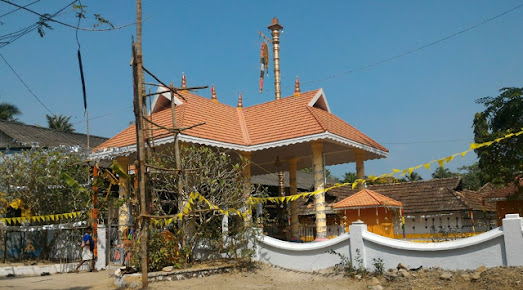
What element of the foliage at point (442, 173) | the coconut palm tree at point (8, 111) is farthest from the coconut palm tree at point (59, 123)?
the foliage at point (442, 173)

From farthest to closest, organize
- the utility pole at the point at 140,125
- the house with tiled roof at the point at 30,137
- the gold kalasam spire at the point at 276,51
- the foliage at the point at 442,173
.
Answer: the foliage at the point at 442,173 < the gold kalasam spire at the point at 276,51 < the house with tiled roof at the point at 30,137 < the utility pole at the point at 140,125

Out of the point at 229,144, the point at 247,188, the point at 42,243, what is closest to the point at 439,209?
the point at 247,188

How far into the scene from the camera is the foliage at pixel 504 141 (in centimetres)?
1410

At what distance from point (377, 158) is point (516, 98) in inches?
217

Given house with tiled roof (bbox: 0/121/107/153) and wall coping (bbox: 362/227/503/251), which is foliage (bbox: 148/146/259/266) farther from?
house with tiled roof (bbox: 0/121/107/153)

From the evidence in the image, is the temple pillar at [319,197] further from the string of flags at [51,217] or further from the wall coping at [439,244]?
the string of flags at [51,217]

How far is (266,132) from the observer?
15.9 metres

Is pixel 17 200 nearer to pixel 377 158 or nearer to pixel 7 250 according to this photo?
pixel 7 250

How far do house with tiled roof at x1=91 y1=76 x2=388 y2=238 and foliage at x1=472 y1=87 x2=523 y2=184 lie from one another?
3575 millimetres

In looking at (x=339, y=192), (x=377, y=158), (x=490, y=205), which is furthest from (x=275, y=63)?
(x=490, y=205)

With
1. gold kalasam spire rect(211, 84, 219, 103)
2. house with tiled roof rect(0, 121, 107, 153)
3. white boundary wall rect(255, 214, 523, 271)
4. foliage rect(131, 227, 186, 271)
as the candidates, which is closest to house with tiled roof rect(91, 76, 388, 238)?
gold kalasam spire rect(211, 84, 219, 103)

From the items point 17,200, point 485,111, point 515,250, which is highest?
point 485,111

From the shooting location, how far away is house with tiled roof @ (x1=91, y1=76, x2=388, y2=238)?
1452 centimetres

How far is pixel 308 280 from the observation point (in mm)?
11047
